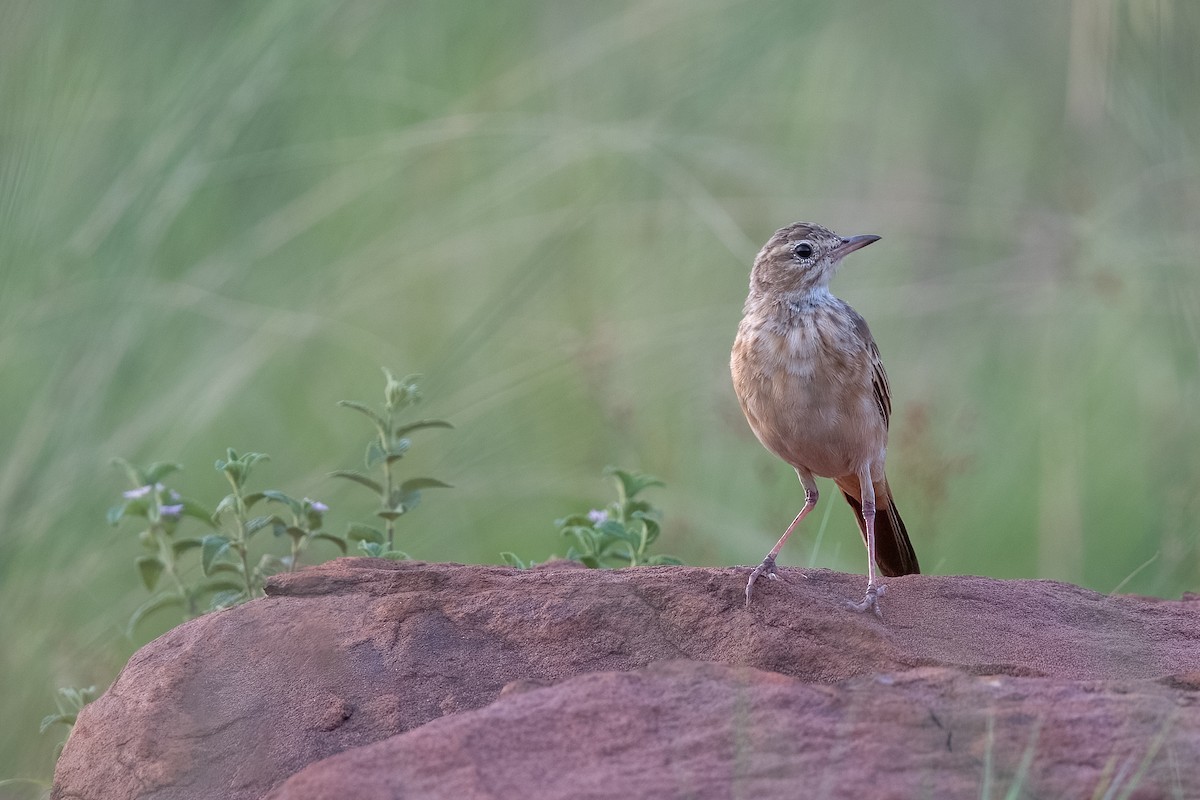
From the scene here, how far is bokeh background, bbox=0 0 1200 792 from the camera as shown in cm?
434

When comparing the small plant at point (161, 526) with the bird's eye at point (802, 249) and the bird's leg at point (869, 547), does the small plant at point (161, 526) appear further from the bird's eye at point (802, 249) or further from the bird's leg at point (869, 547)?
the bird's eye at point (802, 249)

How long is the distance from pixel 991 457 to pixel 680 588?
10.1 feet

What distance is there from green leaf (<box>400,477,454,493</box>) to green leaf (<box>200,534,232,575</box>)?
0.63 meters

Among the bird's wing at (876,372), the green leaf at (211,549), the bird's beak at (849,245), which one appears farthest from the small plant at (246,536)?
the bird's beak at (849,245)

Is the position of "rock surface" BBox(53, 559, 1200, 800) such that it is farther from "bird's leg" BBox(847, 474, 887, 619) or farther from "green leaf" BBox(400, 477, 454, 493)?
"green leaf" BBox(400, 477, 454, 493)

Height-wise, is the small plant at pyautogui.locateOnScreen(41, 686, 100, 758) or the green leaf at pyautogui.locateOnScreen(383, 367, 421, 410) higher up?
the green leaf at pyautogui.locateOnScreen(383, 367, 421, 410)

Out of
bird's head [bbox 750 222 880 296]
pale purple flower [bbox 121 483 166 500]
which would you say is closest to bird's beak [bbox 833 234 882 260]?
bird's head [bbox 750 222 880 296]

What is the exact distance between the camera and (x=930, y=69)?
6.80m

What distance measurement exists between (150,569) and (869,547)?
92.8 inches

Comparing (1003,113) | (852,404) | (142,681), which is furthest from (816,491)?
(1003,113)

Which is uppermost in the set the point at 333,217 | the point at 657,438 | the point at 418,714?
the point at 333,217

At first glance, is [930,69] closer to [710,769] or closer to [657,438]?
[657,438]

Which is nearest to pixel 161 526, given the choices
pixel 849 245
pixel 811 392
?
pixel 811 392

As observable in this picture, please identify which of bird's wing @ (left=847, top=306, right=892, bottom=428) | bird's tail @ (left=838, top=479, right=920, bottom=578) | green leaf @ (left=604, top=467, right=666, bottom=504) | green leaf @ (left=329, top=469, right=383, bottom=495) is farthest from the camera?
bird's tail @ (left=838, top=479, right=920, bottom=578)
